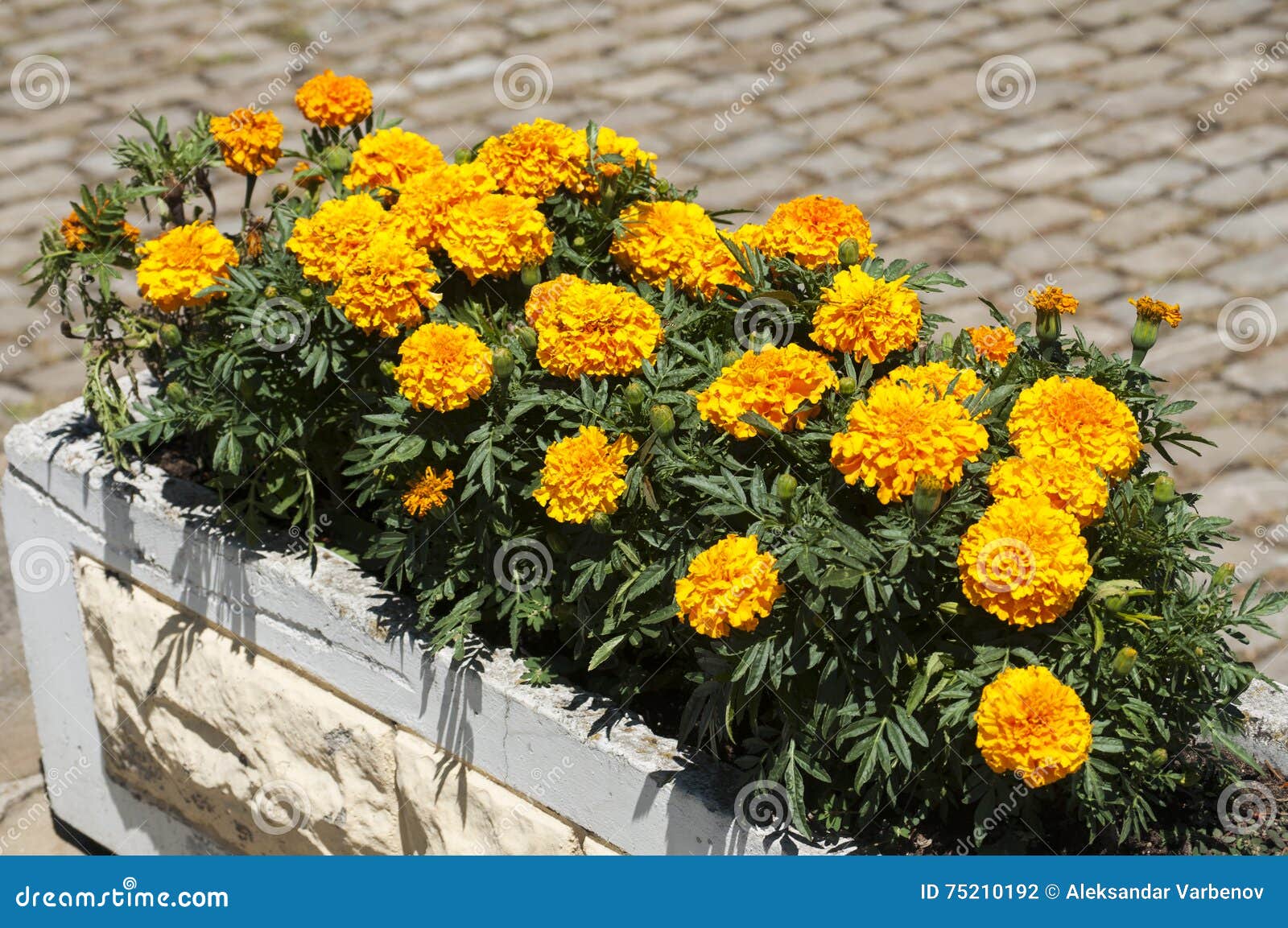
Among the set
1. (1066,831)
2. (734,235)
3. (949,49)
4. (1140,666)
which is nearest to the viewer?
(1140,666)

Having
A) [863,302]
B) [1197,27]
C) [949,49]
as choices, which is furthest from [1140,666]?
[1197,27]

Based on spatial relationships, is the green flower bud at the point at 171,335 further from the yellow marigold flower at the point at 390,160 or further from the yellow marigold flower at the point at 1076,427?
the yellow marigold flower at the point at 1076,427

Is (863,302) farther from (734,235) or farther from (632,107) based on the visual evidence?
(632,107)

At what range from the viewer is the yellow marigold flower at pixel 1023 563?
2057mm

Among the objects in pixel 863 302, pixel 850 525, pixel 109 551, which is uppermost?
pixel 863 302

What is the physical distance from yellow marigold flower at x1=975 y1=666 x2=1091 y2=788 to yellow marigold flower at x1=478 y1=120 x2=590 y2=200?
54.3 inches

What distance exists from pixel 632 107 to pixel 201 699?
361 cm

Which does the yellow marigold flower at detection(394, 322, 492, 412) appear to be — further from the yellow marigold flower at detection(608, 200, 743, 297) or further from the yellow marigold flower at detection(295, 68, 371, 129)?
the yellow marigold flower at detection(295, 68, 371, 129)

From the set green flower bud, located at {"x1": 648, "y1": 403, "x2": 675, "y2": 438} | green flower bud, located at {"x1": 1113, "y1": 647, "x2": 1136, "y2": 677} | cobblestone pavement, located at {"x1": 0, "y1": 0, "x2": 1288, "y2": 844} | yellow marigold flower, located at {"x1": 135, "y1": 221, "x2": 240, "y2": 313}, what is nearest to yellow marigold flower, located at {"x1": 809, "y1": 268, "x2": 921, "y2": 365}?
green flower bud, located at {"x1": 648, "y1": 403, "x2": 675, "y2": 438}

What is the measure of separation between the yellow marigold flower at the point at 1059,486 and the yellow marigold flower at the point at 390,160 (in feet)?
4.84

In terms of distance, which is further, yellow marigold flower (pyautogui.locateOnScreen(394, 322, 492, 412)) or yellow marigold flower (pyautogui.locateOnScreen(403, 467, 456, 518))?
yellow marigold flower (pyautogui.locateOnScreen(403, 467, 456, 518))

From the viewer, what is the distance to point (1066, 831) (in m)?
2.41

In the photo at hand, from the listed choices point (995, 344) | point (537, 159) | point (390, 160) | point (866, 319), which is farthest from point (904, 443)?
point (390, 160)

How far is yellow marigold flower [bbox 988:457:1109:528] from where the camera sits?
2178mm
